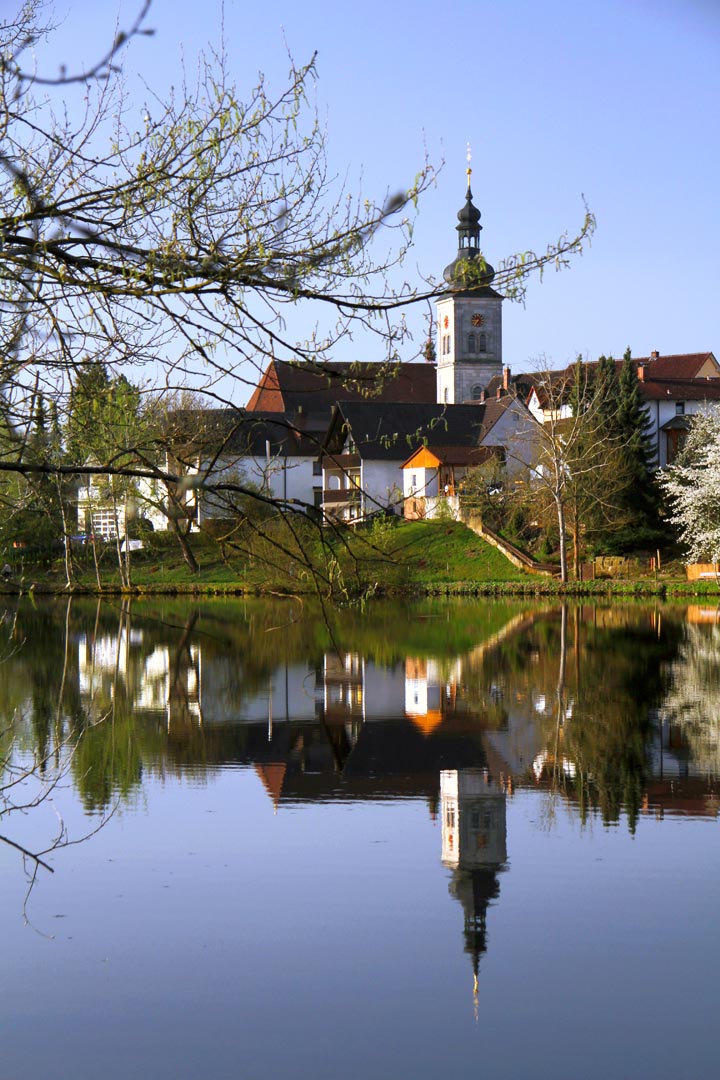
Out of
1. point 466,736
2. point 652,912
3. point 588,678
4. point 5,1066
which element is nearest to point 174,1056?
point 5,1066

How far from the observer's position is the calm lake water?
6.79m

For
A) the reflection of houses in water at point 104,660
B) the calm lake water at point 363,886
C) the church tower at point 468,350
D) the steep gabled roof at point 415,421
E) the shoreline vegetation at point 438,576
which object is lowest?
the calm lake water at point 363,886

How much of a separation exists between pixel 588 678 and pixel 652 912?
46.8 ft

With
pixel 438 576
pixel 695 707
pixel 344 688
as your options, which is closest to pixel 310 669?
pixel 344 688

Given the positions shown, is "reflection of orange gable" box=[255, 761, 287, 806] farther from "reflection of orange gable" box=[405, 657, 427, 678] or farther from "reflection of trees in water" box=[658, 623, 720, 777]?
"reflection of orange gable" box=[405, 657, 427, 678]

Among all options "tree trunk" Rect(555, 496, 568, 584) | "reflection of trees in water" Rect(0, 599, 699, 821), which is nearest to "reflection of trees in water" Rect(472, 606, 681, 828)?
"reflection of trees in water" Rect(0, 599, 699, 821)

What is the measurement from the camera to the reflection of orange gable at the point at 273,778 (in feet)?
43.3

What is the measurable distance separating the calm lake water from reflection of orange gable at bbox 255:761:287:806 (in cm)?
5

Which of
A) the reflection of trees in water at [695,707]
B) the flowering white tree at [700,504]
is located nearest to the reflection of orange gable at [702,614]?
the reflection of trees in water at [695,707]

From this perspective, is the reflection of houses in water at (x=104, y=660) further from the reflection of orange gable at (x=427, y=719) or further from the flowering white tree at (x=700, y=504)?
the flowering white tree at (x=700, y=504)

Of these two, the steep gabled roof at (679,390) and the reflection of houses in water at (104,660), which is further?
the steep gabled roof at (679,390)

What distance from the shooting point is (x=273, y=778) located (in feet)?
46.0

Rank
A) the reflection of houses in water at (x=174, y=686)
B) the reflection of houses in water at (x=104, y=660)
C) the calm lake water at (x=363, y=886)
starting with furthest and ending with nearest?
1. the reflection of houses in water at (x=104, y=660)
2. the reflection of houses in water at (x=174, y=686)
3. the calm lake water at (x=363, y=886)

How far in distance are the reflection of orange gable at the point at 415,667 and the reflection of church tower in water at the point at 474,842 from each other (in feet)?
33.2
